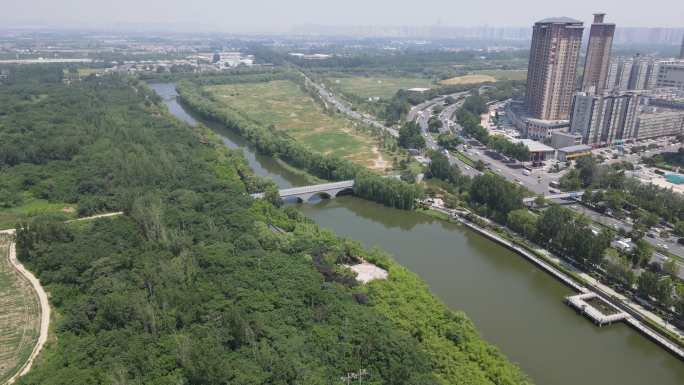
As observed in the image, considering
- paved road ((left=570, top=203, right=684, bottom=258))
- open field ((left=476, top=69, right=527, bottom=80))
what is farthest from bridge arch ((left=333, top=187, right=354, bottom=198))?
open field ((left=476, top=69, right=527, bottom=80))

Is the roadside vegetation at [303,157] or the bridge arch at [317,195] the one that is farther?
the bridge arch at [317,195]

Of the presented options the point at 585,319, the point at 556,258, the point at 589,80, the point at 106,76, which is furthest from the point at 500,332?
the point at 106,76

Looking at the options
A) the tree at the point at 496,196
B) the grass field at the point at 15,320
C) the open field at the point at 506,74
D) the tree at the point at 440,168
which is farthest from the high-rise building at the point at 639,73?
the grass field at the point at 15,320

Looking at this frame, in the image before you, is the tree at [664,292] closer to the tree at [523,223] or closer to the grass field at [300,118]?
the tree at [523,223]

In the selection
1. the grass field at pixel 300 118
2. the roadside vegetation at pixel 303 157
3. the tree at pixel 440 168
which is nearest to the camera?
the roadside vegetation at pixel 303 157

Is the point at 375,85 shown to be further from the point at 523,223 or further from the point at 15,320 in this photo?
the point at 15,320

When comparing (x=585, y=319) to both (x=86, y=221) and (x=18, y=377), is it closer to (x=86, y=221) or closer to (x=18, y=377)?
(x=18, y=377)
